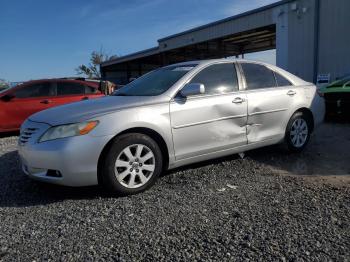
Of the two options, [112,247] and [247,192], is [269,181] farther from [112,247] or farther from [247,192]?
[112,247]

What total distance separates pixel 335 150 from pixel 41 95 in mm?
6798

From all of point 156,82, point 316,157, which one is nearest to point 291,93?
point 316,157

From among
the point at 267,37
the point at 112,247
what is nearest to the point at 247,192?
the point at 112,247

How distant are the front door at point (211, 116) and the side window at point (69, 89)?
18.5 feet

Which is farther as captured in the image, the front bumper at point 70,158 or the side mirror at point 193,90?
the side mirror at point 193,90

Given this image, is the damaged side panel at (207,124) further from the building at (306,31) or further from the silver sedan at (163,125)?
the building at (306,31)

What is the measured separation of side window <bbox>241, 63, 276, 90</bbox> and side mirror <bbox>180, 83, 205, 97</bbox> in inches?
39.7

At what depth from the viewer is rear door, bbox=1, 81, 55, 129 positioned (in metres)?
8.70

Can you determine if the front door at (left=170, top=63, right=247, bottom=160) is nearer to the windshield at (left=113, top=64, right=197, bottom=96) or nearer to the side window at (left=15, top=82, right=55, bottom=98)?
the windshield at (left=113, top=64, right=197, bottom=96)

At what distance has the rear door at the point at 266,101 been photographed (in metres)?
5.03

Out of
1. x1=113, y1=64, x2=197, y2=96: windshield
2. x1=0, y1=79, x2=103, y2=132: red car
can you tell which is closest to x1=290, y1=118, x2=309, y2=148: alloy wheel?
x1=113, y1=64, x2=197, y2=96: windshield

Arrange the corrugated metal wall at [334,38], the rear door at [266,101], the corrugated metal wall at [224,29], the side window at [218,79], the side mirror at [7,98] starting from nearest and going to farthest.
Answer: the side window at [218,79] → the rear door at [266,101] → the side mirror at [7,98] → the corrugated metal wall at [334,38] → the corrugated metal wall at [224,29]

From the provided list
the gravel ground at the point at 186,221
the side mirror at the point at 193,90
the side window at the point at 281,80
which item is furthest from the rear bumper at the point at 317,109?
the side mirror at the point at 193,90

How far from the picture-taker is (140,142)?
4.00m
